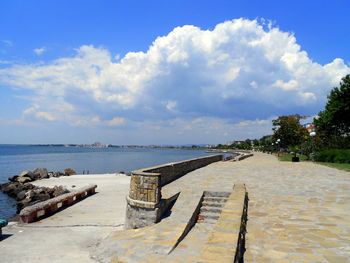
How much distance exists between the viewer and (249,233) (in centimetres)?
558

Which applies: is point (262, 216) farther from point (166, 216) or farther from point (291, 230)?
point (166, 216)

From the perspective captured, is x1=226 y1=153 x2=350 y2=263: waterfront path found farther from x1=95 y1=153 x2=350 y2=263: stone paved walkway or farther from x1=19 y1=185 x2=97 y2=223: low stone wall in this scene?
x1=19 y1=185 x2=97 y2=223: low stone wall

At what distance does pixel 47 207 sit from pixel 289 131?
4729cm

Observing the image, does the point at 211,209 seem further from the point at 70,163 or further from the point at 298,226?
the point at 70,163

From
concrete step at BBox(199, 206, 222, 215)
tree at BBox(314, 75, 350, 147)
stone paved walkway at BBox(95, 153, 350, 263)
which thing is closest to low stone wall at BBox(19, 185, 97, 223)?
stone paved walkway at BBox(95, 153, 350, 263)

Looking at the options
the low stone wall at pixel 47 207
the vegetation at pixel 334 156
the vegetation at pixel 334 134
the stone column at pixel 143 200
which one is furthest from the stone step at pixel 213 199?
the vegetation at pixel 334 156

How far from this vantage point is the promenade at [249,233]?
482 cm

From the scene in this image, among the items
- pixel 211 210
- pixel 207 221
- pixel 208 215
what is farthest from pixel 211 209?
pixel 207 221

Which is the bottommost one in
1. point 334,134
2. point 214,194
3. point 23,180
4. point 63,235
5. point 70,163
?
point 70,163

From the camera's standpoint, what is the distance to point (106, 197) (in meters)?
16.3

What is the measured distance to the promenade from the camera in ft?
15.8

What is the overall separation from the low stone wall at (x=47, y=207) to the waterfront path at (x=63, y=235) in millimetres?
361

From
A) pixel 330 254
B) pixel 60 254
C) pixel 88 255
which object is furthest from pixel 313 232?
pixel 60 254

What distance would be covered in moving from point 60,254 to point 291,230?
19.3ft
